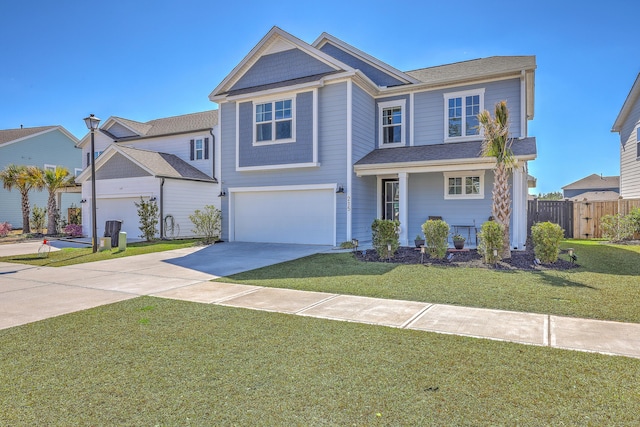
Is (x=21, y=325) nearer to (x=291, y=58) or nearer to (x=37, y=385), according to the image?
(x=37, y=385)

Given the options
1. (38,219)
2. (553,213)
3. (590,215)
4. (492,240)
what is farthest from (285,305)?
(38,219)

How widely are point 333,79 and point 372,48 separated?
495cm

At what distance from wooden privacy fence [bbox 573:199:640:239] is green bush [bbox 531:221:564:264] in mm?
9902

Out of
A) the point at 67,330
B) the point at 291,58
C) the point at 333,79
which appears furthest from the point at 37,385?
the point at 291,58

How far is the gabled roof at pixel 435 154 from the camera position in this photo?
11750mm

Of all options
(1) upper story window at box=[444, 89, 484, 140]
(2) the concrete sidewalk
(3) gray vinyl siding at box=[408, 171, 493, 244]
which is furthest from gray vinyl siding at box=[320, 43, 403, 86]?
(2) the concrete sidewalk

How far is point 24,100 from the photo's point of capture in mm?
20797

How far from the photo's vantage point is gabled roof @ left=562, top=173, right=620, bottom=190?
4912 cm

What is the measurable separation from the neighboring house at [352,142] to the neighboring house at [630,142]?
7275mm

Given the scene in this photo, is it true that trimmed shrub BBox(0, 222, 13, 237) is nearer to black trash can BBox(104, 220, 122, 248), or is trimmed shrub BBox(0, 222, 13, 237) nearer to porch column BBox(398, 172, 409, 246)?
black trash can BBox(104, 220, 122, 248)

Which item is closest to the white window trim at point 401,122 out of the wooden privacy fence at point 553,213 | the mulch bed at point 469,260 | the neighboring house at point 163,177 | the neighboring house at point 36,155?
the mulch bed at point 469,260

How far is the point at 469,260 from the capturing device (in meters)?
9.50

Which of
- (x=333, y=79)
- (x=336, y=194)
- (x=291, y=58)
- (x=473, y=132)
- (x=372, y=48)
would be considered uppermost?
(x=372, y=48)

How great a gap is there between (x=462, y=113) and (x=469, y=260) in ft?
20.8
